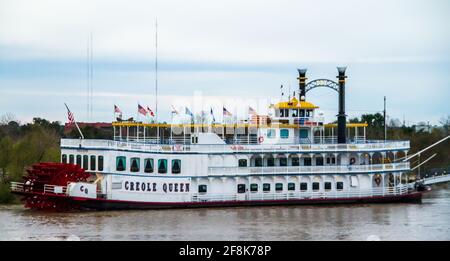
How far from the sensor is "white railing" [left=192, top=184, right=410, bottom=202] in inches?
1906

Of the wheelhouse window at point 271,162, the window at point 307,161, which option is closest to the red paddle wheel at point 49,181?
the wheelhouse window at point 271,162

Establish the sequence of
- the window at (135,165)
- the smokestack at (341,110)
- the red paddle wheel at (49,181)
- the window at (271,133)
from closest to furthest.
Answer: the red paddle wheel at (49,181), the window at (135,165), the window at (271,133), the smokestack at (341,110)

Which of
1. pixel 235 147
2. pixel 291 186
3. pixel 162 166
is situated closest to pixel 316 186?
pixel 291 186

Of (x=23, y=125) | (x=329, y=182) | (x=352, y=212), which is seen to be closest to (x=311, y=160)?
(x=329, y=182)

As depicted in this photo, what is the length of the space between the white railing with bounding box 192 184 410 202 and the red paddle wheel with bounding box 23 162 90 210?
5.84 m

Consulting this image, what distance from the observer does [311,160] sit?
50500 mm

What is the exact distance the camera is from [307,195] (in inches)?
1960

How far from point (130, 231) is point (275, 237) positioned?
5575 millimetres

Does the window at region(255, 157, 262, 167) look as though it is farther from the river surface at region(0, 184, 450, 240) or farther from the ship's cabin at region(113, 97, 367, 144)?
the river surface at region(0, 184, 450, 240)

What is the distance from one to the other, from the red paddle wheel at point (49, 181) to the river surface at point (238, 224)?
0.60 metres

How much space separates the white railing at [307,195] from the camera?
48406mm

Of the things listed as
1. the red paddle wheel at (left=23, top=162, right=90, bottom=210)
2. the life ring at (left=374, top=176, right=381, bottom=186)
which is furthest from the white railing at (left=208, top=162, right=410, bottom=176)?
the red paddle wheel at (left=23, top=162, right=90, bottom=210)

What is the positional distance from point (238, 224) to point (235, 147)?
24.4 ft

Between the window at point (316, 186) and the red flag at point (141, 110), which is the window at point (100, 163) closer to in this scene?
the red flag at point (141, 110)
